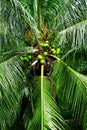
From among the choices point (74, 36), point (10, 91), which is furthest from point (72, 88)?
point (74, 36)

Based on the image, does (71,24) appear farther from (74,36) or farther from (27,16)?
(27,16)

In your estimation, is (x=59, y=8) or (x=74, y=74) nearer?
(x=74, y=74)

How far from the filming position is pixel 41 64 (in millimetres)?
6301

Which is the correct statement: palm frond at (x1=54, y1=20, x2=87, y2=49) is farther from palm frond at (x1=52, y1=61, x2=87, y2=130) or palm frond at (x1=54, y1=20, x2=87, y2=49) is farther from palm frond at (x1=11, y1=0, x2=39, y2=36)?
palm frond at (x1=52, y1=61, x2=87, y2=130)

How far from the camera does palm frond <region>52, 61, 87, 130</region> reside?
5.38 metres

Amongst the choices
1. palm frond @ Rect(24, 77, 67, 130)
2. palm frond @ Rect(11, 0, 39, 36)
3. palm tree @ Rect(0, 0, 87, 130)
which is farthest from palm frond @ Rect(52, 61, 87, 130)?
palm frond @ Rect(11, 0, 39, 36)

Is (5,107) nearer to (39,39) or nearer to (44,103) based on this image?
(44,103)

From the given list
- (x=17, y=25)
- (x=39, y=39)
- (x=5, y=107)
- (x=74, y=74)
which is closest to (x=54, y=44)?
(x=39, y=39)

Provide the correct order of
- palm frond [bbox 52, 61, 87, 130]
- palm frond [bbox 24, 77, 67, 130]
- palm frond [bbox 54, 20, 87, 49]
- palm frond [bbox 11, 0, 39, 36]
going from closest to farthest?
palm frond [bbox 24, 77, 67, 130] < palm frond [bbox 52, 61, 87, 130] < palm frond [bbox 11, 0, 39, 36] < palm frond [bbox 54, 20, 87, 49]

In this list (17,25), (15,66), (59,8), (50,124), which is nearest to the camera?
(50,124)

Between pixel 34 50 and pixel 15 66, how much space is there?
54 centimetres

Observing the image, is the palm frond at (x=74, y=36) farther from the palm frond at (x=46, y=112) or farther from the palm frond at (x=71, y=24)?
the palm frond at (x=46, y=112)

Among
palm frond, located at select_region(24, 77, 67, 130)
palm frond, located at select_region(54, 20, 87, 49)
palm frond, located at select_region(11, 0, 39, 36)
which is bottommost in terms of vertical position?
palm frond, located at select_region(24, 77, 67, 130)

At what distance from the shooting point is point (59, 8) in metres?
7.61
